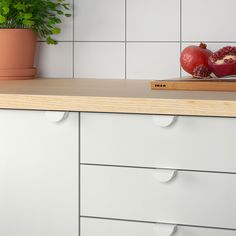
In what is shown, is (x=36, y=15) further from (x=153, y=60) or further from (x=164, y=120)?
(x=164, y=120)

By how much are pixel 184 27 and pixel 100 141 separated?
723 millimetres

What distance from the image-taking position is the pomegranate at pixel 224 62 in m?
1.93

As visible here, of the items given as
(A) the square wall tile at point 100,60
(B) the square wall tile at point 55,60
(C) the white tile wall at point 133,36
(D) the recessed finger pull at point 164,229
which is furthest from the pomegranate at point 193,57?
(D) the recessed finger pull at point 164,229

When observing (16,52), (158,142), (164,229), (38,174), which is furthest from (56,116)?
(16,52)

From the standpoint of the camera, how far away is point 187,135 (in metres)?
1.57

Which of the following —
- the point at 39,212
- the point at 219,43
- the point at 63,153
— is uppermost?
the point at 219,43

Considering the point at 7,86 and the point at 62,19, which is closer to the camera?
the point at 7,86

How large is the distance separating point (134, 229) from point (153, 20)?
85 centimetres

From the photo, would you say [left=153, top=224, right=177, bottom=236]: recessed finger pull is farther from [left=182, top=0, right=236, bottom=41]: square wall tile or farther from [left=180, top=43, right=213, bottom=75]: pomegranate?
[left=182, top=0, right=236, bottom=41]: square wall tile

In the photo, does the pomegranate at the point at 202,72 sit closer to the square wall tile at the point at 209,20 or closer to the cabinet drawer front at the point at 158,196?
the square wall tile at the point at 209,20

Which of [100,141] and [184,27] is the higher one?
[184,27]

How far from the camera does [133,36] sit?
7.48 feet

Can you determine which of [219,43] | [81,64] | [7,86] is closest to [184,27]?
[219,43]

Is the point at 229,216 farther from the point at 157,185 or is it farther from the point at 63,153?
the point at 63,153
